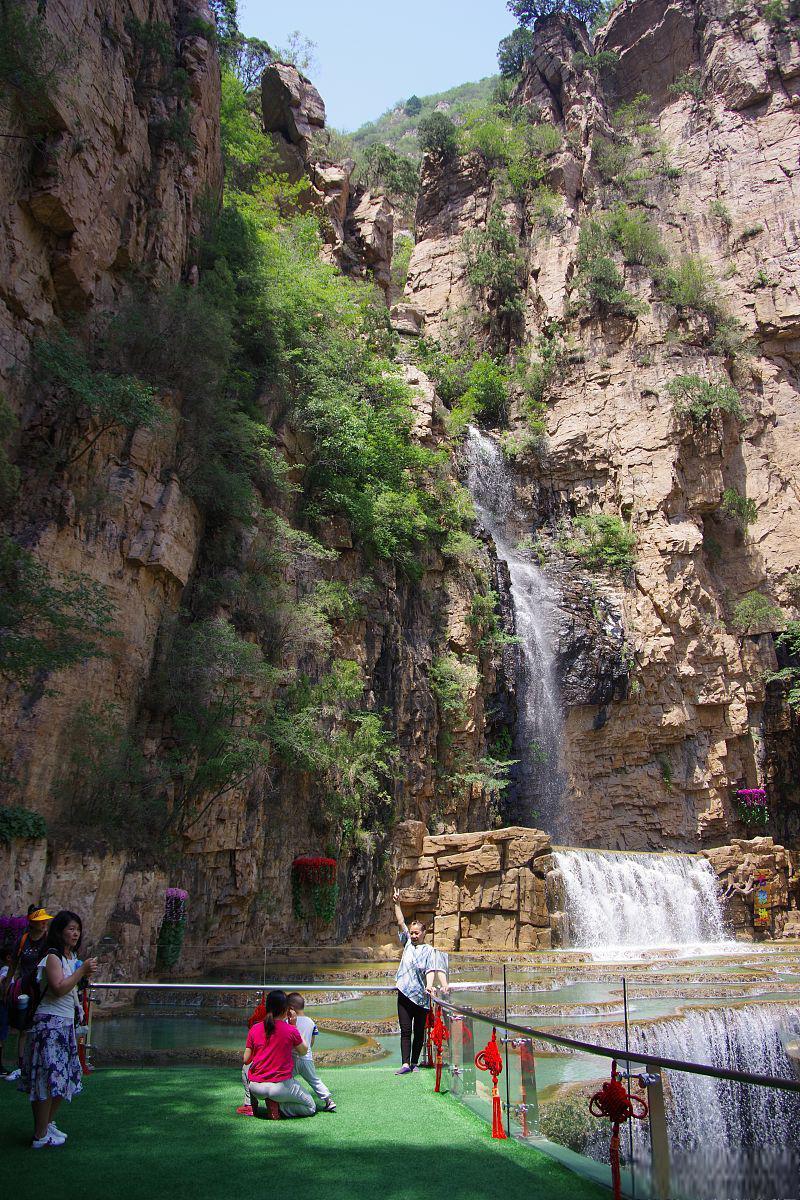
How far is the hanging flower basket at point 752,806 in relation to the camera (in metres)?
27.9

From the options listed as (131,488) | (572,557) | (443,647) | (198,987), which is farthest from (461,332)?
(198,987)

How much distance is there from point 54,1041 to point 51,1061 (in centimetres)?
13

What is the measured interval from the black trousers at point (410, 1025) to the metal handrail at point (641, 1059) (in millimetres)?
525

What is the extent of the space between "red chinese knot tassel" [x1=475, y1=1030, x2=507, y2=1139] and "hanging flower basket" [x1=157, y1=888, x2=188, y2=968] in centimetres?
838

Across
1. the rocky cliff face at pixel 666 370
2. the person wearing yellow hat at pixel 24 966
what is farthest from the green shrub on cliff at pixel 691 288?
the person wearing yellow hat at pixel 24 966

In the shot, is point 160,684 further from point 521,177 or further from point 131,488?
point 521,177

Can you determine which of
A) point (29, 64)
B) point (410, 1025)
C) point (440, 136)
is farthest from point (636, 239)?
point (410, 1025)

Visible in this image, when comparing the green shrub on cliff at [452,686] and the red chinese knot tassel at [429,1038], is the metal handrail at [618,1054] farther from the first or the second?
the green shrub on cliff at [452,686]


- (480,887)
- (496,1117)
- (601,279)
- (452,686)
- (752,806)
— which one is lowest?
(496,1117)

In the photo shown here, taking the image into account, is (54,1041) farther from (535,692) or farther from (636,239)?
(636,239)

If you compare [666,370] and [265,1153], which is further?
[666,370]

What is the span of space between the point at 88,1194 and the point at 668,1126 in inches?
114

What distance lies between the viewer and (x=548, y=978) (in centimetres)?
1305

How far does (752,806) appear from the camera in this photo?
2805 cm
